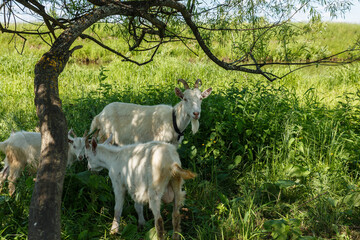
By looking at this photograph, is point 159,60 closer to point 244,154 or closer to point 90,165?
point 244,154

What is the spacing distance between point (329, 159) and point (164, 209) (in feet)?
8.46

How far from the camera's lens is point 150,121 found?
5.37 metres

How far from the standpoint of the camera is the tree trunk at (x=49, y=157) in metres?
2.15

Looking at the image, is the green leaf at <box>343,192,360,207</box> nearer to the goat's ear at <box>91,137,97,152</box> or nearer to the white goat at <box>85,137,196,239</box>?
the white goat at <box>85,137,196,239</box>

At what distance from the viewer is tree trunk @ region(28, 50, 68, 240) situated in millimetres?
2150

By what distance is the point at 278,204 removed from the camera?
13.7 ft

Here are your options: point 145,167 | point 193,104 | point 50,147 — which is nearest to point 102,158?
point 145,167

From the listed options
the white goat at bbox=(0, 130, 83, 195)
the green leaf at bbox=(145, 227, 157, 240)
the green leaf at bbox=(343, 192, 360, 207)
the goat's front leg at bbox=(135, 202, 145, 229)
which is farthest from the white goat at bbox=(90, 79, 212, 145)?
the green leaf at bbox=(343, 192, 360, 207)

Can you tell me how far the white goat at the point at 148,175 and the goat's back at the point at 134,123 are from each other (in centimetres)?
113

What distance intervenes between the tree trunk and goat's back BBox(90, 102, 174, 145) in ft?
8.34

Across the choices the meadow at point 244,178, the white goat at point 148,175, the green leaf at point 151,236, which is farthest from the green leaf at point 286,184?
the green leaf at point 151,236

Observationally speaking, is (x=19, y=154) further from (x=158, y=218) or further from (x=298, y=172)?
(x=298, y=172)

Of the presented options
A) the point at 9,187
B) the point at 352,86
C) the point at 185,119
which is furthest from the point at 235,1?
the point at 352,86

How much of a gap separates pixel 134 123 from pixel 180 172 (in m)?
2.11
